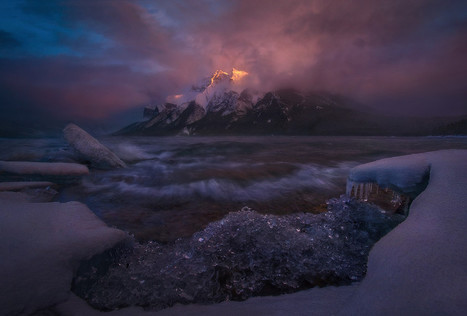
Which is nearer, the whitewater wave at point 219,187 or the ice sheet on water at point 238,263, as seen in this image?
the ice sheet on water at point 238,263

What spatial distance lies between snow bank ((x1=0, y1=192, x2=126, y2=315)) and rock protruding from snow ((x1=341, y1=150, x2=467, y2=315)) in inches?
107

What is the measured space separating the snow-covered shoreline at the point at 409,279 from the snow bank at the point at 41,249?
2.2 inches

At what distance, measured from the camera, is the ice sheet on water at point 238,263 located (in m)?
2.68

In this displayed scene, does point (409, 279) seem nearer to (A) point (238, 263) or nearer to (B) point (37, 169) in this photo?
(A) point (238, 263)

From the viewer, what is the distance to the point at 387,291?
164 centimetres

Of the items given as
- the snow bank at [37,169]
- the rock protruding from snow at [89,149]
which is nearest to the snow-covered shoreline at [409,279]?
the snow bank at [37,169]

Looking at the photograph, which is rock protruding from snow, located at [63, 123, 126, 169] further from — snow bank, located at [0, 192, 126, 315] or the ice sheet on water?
the ice sheet on water

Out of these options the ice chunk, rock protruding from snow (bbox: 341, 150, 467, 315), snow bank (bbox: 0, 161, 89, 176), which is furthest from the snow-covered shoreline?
snow bank (bbox: 0, 161, 89, 176)

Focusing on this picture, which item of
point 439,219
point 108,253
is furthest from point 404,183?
point 108,253

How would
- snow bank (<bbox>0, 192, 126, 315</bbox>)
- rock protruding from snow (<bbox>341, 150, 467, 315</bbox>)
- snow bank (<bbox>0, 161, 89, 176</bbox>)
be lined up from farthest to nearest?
snow bank (<bbox>0, 161, 89, 176</bbox>) → snow bank (<bbox>0, 192, 126, 315</bbox>) → rock protruding from snow (<bbox>341, 150, 467, 315</bbox>)

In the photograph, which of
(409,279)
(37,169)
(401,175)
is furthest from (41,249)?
(37,169)

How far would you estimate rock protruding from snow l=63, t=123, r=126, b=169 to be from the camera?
12648mm

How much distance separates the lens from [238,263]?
3.39 m

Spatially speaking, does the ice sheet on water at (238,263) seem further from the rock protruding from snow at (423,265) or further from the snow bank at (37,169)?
the snow bank at (37,169)
